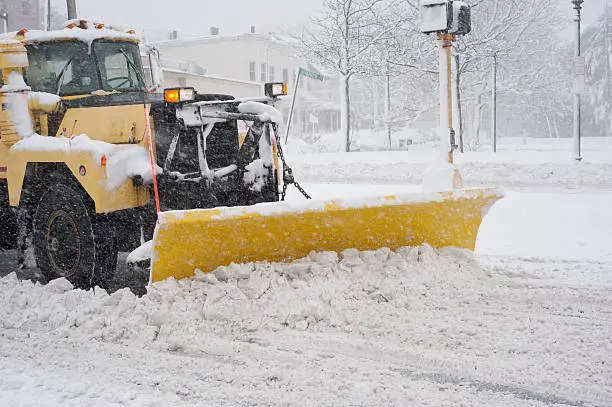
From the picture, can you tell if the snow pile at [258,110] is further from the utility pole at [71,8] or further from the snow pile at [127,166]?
the utility pole at [71,8]

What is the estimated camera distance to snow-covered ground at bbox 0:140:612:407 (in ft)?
11.5

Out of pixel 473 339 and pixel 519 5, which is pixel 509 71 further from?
pixel 473 339

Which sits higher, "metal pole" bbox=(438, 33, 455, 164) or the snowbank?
"metal pole" bbox=(438, 33, 455, 164)

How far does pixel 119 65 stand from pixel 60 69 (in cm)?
59

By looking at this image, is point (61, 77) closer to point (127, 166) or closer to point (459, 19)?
point (127, 166)

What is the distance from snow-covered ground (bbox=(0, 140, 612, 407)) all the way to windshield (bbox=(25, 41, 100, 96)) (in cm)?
178

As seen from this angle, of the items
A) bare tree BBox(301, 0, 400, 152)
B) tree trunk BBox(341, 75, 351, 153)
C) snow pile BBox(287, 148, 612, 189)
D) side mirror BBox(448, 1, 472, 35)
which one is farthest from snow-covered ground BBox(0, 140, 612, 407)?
bare tree BBox(301, 0, 400, 152)

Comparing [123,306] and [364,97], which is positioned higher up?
[364,97]

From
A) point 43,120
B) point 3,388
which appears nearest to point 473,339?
point 3,388

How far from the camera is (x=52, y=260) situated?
554 cm

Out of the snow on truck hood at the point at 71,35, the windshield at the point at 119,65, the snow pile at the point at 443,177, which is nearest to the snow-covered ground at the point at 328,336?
the snow pile at the point at 443,177

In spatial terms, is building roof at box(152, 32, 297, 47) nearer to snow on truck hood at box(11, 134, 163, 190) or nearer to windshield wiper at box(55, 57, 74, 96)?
windshield wiper at box(55, 57, 74, 96)

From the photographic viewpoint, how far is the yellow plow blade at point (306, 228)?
4.61m

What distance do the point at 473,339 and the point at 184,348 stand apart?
72.1 inches
